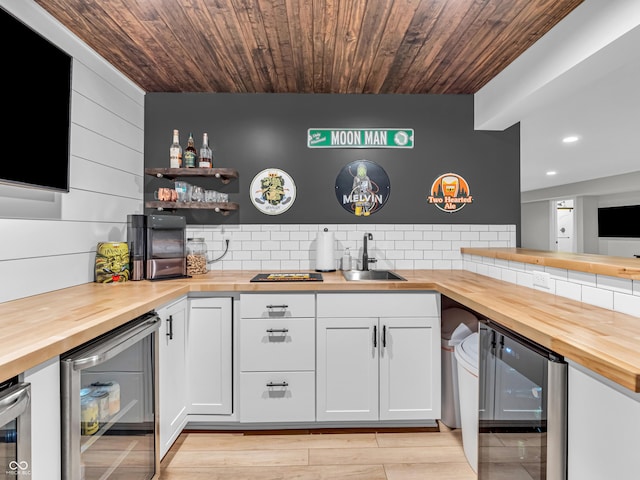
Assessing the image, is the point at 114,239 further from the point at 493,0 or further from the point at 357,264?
the point at 493,0

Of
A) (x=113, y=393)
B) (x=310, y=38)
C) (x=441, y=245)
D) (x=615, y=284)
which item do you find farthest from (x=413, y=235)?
(x=113, y=393)

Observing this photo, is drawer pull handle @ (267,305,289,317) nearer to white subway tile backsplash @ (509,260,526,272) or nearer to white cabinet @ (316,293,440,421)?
white cabinet @ (316,293,440,421)

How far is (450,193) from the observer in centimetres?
280

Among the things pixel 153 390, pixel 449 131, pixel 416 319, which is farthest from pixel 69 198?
pixel 449 131

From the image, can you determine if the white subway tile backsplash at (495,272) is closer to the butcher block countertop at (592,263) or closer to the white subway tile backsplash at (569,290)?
the butcher block countertop at (592,263)

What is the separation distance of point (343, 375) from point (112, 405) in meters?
1.23

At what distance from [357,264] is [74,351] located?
198 centimetres

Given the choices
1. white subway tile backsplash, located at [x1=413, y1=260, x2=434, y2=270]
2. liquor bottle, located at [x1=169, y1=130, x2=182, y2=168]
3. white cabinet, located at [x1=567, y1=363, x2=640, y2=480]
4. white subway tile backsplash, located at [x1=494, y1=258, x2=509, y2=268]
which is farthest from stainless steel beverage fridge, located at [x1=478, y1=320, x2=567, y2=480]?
liquor bottle, located at [x1=169, y1=130, x2=182, y2=168]

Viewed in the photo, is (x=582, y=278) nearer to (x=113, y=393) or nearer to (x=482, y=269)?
(x=482, y=269)

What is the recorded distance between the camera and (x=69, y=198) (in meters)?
1.91

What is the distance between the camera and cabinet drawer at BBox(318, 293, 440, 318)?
6.89ft

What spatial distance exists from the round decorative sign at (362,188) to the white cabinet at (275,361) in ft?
3.33

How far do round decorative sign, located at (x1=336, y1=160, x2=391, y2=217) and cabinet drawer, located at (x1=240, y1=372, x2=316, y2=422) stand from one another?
1.35m

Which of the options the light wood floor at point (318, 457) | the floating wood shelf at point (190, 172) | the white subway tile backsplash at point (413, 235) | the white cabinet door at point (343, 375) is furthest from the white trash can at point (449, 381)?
the floating wood shelf at point (190, 172)
